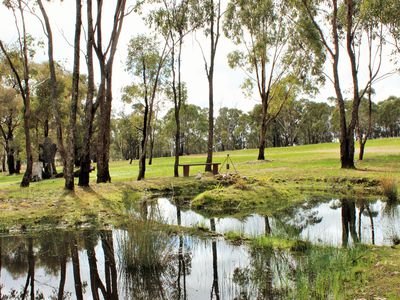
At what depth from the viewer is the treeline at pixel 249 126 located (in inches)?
3189

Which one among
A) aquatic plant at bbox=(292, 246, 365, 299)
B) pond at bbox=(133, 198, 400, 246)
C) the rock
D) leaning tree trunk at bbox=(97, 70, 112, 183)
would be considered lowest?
pond at bbox=(133, 198, 400, 246)

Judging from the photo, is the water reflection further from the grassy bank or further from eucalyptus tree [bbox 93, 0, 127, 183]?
eucalyptus tree [bbox 93, 0, 127, 183]

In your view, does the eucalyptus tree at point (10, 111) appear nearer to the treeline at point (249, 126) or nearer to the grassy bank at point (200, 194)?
the grassy bank at point (200, 194)

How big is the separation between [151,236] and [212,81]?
1934 centimetres

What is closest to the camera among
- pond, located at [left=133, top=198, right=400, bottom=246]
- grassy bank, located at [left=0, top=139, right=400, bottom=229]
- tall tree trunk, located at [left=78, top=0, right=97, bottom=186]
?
pond, located at [left=133, top=198, right=400, bottom=246]

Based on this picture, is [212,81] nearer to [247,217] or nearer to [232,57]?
[232,57]

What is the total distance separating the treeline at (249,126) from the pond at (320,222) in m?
60.4

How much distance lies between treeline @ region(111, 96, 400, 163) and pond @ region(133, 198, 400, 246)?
60.4 m

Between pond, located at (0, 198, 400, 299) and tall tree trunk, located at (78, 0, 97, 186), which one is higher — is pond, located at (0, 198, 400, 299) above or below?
below

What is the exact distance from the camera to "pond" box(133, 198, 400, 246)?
8.34 meters

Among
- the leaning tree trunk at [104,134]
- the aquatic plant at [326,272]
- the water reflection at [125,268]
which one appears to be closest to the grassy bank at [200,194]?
the leaning tree trunk at [104,134]

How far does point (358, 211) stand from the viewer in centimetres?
1165

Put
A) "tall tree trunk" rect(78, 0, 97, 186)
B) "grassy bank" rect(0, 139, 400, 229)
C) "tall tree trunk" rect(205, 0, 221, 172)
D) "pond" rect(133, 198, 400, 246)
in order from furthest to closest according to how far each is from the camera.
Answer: "tall tree trunk" rect(205, 0, 221, 172) < "tall tree trunk" rect(78, 0, 97, 186) < "grassy bank" rect(0, 139, 400, 229) < "pond" rect(133, 198, 400, 246)

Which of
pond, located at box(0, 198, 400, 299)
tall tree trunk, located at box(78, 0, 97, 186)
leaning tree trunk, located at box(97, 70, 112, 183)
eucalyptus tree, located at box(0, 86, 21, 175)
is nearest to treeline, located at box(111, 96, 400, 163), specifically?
eucalyptus tree, located at box(0, 86, 21, 175)
